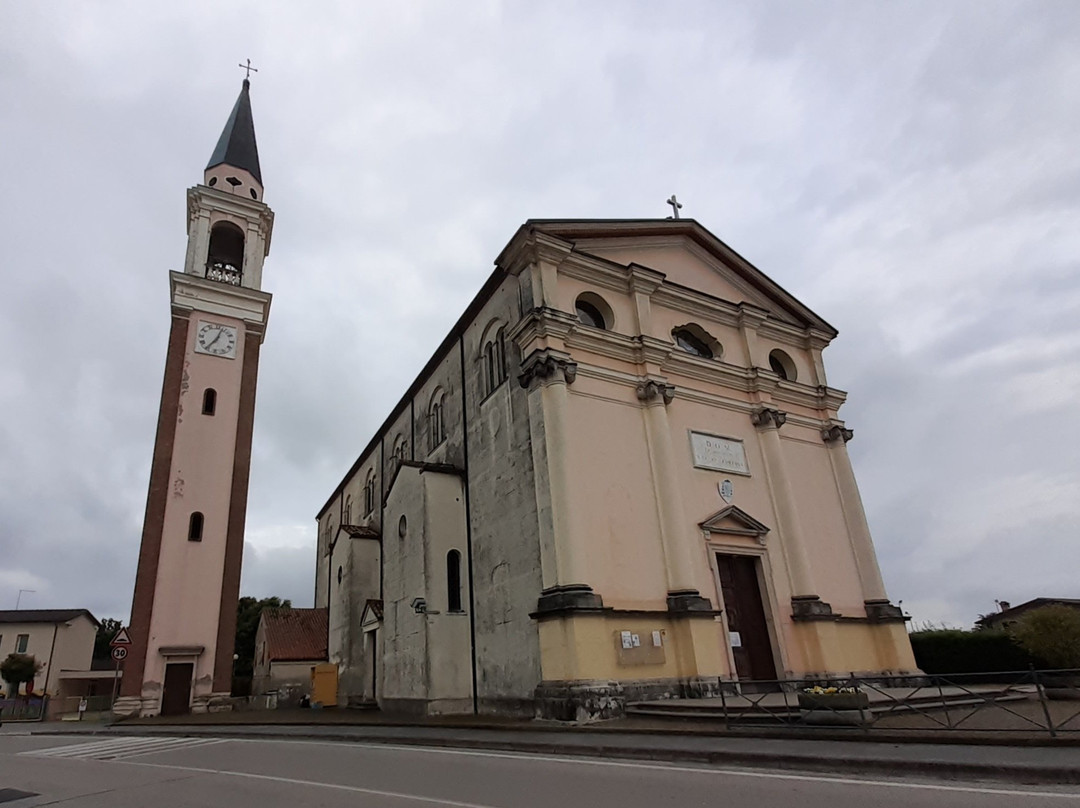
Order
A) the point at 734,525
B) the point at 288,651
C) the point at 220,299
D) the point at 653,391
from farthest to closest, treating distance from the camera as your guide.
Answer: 1. the point at 288,651
2. the point at 220,299
3. the point at 734,525
4. the point at 653,391

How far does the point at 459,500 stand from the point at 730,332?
9.82m

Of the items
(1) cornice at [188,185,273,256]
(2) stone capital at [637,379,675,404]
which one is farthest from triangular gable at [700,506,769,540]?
(1) cornice at [188,185,273,256]

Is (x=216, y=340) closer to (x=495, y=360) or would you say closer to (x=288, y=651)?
(x=288, y=651)

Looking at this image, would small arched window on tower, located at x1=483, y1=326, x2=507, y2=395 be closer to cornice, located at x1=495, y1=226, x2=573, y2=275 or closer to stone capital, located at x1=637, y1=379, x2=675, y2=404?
cornice, located at x1=495, y1=226, x2=573, y2=275

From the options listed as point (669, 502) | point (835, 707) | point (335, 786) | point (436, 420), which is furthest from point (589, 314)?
A: point (335, 786)

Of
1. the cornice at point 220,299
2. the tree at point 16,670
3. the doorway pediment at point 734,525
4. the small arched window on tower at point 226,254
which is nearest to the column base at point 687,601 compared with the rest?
the doorway pediment at point 734,525

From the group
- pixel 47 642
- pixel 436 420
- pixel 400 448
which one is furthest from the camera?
pixel 47 642

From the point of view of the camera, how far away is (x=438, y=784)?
6.92 meters

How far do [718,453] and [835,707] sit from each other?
9143mm

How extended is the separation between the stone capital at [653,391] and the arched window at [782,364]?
6219mm

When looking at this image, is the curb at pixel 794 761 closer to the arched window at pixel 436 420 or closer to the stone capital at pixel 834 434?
Answer: the arched window at pixel 436 420

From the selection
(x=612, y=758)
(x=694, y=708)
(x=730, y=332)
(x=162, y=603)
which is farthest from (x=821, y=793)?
(x=162, y=603)

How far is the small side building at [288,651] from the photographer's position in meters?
28.0

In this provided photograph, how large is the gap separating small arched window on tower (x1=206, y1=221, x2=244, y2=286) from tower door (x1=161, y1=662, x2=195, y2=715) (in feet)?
51.0
